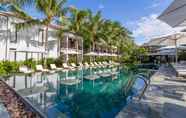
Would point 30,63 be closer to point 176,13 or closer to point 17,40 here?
point 17,40

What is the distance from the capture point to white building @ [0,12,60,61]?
23219mm

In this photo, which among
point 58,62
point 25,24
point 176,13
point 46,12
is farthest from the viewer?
point 58,62

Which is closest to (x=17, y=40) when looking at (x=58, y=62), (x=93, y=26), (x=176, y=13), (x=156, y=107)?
(x=58, y=62)

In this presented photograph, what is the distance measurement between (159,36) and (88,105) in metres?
18.8

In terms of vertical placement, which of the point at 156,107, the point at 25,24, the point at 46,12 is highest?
the point at 46,12

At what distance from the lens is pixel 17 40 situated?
82.7 ft

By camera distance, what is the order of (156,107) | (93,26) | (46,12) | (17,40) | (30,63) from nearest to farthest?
1. (156,107)
2. (30,63)
3. (17,40)
4. (46,12)
5. (93,26)

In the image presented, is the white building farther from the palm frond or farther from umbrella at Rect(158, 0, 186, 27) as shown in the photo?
umbrella at Rect(158, 0, 186, 27)

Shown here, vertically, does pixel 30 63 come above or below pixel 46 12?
below

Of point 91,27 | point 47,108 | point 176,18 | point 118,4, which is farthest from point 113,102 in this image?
point 91,27

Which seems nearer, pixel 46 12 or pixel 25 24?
pixel 25 24

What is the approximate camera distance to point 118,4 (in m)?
36.7

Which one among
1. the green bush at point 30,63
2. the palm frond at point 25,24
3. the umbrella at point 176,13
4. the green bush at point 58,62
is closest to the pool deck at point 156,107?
the umbrella at point 176,13

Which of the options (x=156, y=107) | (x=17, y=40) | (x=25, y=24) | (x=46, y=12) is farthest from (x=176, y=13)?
(x=17, y=40)
